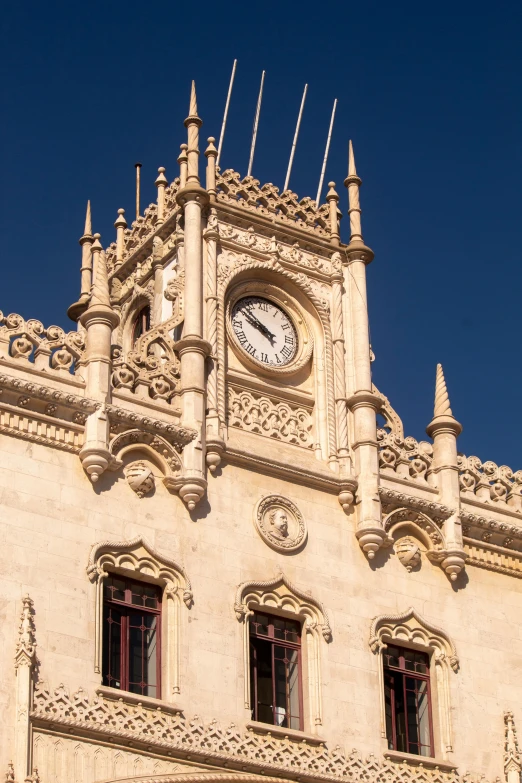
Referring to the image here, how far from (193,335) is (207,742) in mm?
6695

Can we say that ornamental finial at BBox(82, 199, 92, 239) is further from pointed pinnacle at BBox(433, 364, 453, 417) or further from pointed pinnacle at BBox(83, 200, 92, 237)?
pointed pinnacle at BBox(433, 364, 453, 417)

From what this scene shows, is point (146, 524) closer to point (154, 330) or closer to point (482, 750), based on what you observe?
point (154, 330)

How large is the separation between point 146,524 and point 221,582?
147 centimetres

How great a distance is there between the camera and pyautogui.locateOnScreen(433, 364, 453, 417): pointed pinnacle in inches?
Result: 1252

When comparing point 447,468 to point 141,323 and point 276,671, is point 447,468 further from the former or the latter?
point 141,323

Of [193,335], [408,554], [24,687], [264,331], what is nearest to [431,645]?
[408,554]

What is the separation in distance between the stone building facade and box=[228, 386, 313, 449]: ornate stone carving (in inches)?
1.6

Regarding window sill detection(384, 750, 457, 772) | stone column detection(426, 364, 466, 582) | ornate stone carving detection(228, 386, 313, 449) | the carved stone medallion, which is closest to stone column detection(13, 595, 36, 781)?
the carved stone medallion

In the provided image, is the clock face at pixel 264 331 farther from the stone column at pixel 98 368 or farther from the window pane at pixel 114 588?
the window pane at pixel 114 588

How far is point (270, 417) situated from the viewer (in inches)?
1192

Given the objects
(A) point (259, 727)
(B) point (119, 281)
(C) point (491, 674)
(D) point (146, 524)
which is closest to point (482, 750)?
(C) point (491, 674)

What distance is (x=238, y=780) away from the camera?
2638cm

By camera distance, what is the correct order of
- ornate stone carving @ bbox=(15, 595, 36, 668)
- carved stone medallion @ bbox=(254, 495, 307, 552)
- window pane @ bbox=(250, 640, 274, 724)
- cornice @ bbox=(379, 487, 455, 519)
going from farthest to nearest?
cornice @ bbox=(379, 487, 455, 519), carved stone medallion @ bbox=(254, 495, 307, 552), window pane @ bbox=(250, 640, 274, 724), ornate stone carving @ bbox=(15, 595, 36, 668)

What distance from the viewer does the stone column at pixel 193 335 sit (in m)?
28.2
